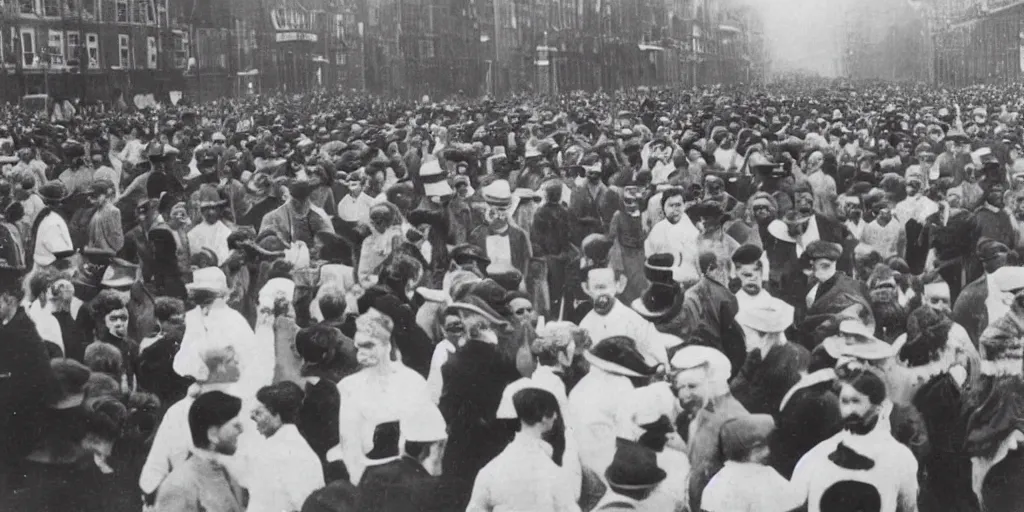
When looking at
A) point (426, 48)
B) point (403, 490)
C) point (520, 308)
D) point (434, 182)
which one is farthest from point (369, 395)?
point (426, 48)

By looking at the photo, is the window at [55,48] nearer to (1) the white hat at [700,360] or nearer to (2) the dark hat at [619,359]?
(2) the dark hat at [619,359]

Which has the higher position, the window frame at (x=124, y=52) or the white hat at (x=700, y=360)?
the window frame at (x=124, y=52)

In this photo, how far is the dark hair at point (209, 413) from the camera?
5453 mm

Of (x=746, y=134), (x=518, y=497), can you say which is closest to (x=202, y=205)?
(x=518, y=497)

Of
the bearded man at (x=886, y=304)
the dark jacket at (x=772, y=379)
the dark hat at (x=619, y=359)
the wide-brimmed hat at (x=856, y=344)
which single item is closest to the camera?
the wide-brimmed hat at (x=856, y=344)

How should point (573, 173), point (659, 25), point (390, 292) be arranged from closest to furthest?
1. point (390, 292)
2. point (573, 173)
3. point (659, 25)

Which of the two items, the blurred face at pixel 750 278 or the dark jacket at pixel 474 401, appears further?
the blurred face at pixel 750 278

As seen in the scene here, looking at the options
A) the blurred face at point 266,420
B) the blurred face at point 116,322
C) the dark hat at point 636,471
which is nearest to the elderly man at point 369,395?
the blurred face at point 266,420

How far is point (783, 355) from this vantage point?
605 centimetres

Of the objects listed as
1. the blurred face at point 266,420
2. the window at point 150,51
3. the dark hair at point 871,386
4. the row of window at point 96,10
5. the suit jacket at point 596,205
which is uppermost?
the row of window at point 96,10

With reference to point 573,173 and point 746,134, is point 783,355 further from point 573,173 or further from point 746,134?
point 746,134

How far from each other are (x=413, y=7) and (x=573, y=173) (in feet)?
70.5

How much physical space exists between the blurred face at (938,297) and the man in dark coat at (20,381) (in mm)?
5250

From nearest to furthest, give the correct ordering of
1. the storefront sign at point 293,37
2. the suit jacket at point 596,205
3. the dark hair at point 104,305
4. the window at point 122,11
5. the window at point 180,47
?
the dark hair at point 104,305, the suit jacket at point 596,205, the window at point 122,11, the window at point 180,47, the storefront sign at point 293,37
